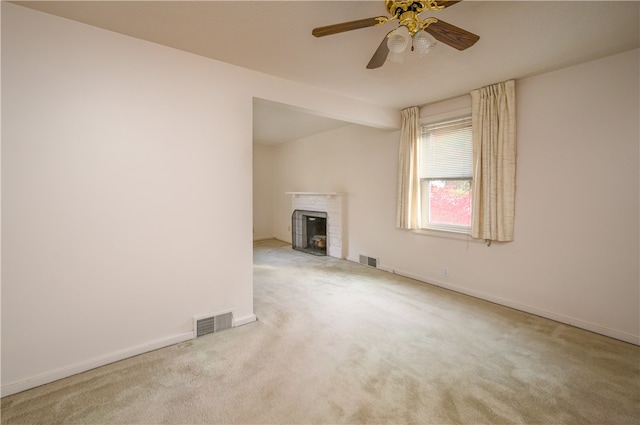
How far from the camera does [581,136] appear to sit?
2639 millimetres

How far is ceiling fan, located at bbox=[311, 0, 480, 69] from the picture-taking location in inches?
59.1

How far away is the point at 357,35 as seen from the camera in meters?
2.10

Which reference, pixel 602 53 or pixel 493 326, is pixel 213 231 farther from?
pixel 602 53

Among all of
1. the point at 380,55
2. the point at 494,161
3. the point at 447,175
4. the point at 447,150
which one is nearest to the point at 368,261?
the point at 447,175

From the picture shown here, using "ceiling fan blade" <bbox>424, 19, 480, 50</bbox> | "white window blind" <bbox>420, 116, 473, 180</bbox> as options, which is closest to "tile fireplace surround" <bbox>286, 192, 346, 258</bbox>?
"white window blind" <bbox>420, 116, 473, 180</bbox>

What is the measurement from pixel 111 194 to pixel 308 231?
4.25 metres

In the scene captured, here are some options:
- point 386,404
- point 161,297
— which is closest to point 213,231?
point 161,297

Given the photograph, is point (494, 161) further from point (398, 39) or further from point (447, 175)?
point (398, 39)

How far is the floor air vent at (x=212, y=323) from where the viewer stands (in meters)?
2.47

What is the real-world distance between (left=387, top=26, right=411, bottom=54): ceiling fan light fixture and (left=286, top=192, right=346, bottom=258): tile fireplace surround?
3616 mm

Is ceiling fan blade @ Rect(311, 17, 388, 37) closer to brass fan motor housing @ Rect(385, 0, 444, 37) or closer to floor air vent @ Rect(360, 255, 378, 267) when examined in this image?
brass fan motor housing @ Rect(385, 0, 444, 37)

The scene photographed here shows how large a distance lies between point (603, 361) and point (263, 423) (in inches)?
99.5

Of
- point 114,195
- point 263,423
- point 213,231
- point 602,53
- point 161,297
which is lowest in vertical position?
point 263,423

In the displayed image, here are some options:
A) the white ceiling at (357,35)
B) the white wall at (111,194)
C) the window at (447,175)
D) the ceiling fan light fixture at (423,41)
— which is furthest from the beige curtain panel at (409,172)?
the ceiling fan light fixture at (423,41)
